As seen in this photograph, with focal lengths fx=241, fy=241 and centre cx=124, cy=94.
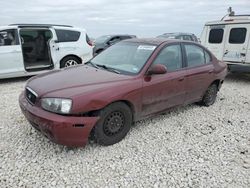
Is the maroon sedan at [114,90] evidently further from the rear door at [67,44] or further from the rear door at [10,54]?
the rear door at [67,44]

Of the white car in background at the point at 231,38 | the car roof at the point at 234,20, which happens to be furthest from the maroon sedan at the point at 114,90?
the car roof at the point at 234,20

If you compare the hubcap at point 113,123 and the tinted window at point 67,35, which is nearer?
the hubcap at point 113,123

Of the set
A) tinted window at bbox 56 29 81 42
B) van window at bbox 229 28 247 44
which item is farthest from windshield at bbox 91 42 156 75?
van window at bbox 229 28 247 44

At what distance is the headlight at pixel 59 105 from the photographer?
122 inches

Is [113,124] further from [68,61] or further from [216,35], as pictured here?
[216,35]

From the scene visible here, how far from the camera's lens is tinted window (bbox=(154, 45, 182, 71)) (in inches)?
166

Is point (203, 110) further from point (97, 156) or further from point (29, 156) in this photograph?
point (29, 156)

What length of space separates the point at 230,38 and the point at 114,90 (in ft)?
22.7

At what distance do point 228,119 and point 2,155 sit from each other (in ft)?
13.6

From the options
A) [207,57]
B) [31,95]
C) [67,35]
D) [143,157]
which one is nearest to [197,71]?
[207,57]

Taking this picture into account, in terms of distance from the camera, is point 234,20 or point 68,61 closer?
point 68,61

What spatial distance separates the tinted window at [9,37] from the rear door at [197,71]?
5207mm

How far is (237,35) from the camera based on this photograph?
856cm

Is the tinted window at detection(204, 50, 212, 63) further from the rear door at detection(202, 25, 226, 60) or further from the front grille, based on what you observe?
the rear door at detection(202, 25, 226, 60)
